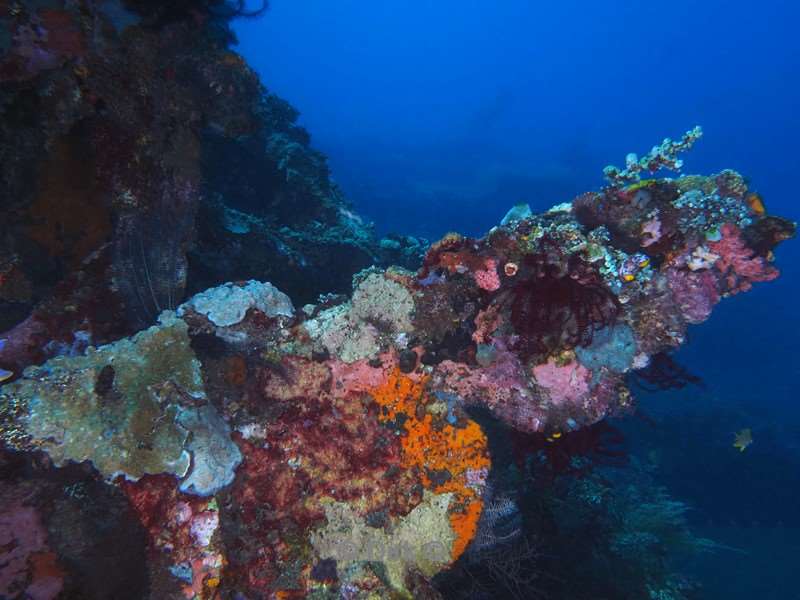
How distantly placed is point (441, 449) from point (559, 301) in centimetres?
151

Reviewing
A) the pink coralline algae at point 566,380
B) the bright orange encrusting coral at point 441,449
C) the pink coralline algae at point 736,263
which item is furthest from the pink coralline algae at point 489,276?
the pink coralline algae at point 736,263

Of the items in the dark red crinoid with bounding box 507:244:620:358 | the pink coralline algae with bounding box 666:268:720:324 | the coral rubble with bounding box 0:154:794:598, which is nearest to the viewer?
the coral rubble with bounding box 0:154:794:598

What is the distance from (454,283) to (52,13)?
3651mm

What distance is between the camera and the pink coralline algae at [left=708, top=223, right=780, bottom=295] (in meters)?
3.52

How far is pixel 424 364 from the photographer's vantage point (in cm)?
359

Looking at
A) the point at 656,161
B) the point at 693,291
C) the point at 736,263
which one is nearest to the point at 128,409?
the point at 693,291

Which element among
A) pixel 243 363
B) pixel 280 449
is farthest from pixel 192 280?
pixel 280 449

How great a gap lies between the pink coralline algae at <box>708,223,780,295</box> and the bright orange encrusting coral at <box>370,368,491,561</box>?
2.40 meters

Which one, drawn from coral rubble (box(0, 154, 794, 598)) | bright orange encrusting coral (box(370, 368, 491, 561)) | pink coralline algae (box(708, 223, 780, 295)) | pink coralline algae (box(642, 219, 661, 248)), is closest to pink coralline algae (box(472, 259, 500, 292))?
coral rubble (box(0, 154, 794, 598))

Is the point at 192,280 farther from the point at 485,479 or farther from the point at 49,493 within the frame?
the point at 485,479

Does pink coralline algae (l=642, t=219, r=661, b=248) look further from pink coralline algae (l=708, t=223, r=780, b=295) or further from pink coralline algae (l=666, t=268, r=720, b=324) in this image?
pink coralline algae (l=708, t=223, r=780, b=295)

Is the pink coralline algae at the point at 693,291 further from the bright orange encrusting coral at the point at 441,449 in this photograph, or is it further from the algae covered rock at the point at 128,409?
the algae covered rock at the point at 128,409

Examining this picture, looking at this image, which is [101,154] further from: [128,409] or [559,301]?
[559,301]

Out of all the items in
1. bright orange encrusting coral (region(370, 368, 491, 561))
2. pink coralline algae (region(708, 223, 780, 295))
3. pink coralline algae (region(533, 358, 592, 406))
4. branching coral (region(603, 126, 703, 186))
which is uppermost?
branching coral (region(603, 126, 703, 186))
